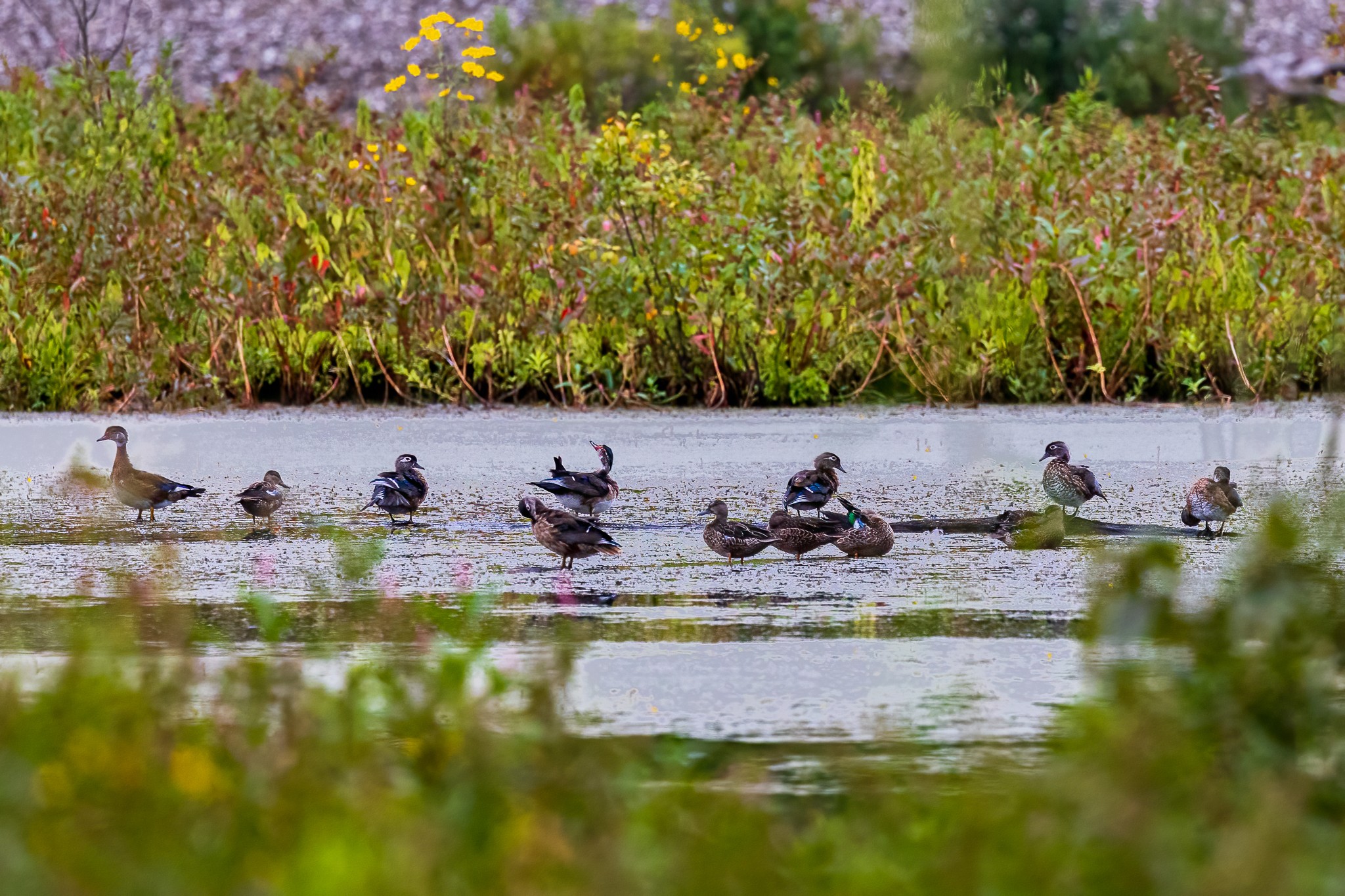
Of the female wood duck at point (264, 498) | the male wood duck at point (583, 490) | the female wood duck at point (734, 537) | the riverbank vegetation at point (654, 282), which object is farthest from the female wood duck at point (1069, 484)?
the riverbank vegetation at point (654, 282)

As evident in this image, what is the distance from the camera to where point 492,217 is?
40.0 feet

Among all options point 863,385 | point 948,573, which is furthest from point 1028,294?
point 948,573

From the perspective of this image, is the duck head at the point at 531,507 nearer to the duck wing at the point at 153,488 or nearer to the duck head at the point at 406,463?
the duck head at the point at 406,463

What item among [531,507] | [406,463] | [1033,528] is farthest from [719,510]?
[406,463]

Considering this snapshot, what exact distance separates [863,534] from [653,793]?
2880 mm

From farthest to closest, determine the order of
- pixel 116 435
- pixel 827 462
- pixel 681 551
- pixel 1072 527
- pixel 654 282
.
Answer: pixel 654 282
pixel 116 435
pixel 827 462
pixel 1072 527
pixel 681 551

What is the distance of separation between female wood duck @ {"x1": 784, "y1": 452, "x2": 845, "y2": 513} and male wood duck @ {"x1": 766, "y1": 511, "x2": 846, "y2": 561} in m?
0.60

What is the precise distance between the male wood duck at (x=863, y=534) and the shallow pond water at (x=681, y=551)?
3.5 inches

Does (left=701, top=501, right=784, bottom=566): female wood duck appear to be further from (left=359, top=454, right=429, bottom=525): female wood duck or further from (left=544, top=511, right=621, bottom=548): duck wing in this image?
(left=359, top=454, right=429, bottom=525): female wood duck

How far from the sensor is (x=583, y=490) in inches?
285

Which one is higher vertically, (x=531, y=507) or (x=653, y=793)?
(x=531, y=507)

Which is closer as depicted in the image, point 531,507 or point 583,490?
point 531,507

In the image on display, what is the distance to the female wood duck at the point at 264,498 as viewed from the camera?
7.02 meters

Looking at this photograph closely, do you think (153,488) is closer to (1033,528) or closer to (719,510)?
(719,510)
